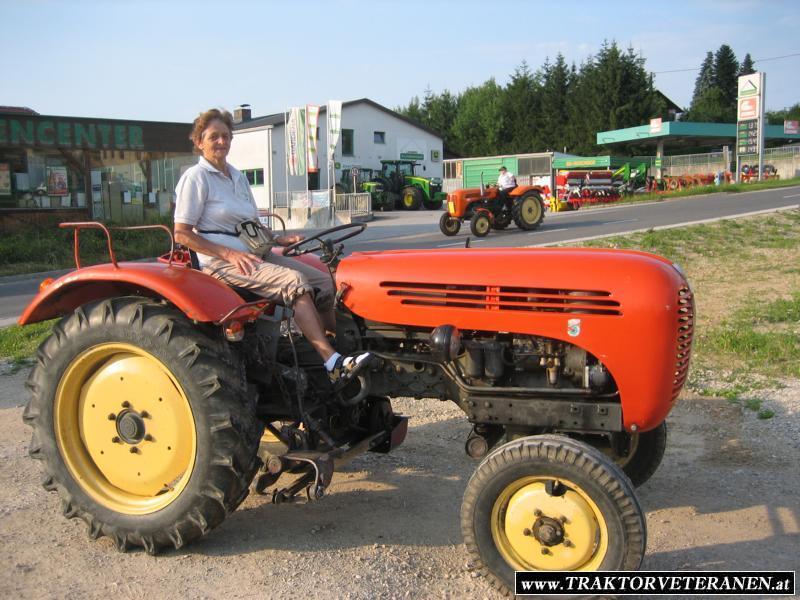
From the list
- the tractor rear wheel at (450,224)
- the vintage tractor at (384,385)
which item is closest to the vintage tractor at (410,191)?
the tractor rear wheel at (450,224)

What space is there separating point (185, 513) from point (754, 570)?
8.26 feet

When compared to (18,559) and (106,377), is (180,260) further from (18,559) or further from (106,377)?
(18,559)

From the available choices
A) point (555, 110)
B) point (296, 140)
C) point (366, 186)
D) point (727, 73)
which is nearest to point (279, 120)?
point (366, 186)

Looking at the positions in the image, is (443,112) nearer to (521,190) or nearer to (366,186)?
(366,186)

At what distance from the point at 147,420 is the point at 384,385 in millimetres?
1144

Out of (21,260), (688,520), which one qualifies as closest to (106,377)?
(688,520)

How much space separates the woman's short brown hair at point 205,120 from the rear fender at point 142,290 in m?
0.78

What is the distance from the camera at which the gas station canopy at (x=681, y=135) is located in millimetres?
46156

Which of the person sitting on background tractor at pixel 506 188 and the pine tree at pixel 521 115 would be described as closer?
the person sitting on background tractor at pixel 506 188

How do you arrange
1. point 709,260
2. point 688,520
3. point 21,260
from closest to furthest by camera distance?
point 688,520
point 709,260
point 21,260

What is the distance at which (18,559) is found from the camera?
11.1ft

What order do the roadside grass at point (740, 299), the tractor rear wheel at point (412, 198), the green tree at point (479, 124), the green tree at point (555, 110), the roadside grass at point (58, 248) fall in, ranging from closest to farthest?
the roadside grass at point (740, 299), the roadside grass at point (58, 248), the tractor rear wheel at point (412, 198), the green tree at point (555, 110), the green tree at point (479, 124)

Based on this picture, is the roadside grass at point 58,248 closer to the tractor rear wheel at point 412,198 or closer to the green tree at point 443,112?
the tractor rear wheel at point 412,198

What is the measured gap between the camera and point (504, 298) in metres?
3.35
